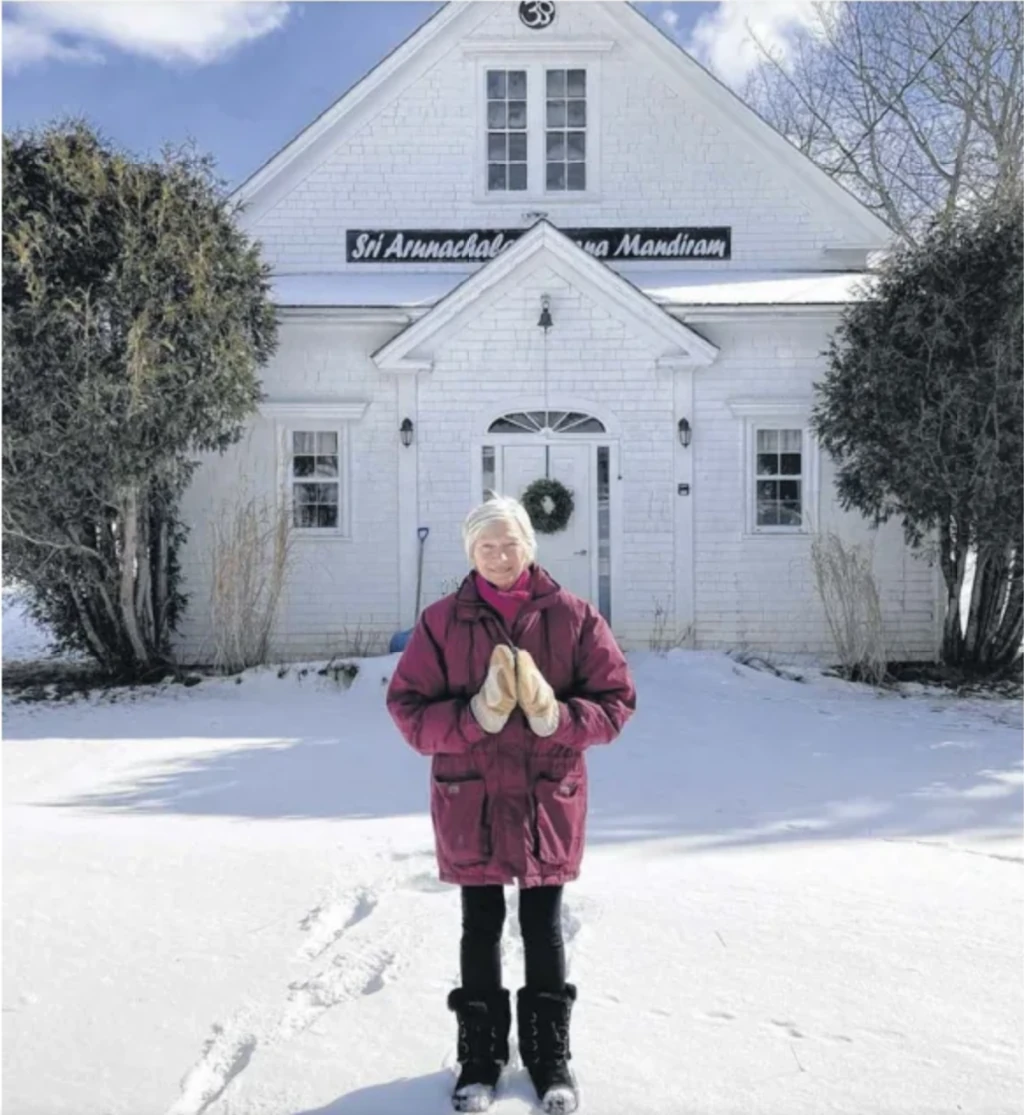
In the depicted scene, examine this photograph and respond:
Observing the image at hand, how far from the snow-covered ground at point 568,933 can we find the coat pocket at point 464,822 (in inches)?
Answer: 26.6

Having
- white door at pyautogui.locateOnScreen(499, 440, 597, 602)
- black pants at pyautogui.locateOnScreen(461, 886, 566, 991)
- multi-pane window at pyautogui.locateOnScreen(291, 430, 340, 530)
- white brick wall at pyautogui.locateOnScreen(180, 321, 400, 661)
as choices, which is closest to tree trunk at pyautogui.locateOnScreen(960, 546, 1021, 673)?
white door at pyautogui.locateOnScreen(499, 440, 597, 602)

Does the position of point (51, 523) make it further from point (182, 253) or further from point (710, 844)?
point (710, 844)

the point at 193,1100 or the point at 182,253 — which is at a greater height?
the point at 182,253

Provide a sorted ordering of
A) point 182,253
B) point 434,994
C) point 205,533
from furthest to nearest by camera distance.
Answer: point 205,533
point 182,253
point 434,994

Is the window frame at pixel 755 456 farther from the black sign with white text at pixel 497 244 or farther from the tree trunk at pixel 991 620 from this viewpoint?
the black sign with white text at pixel 497 244

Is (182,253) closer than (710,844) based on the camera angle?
No

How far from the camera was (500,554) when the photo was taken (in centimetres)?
314

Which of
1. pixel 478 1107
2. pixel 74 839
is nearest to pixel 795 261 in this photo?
pixel 74 839

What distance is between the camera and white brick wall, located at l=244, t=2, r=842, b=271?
13289 millimetres

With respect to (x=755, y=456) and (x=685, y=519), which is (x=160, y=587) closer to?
(x=685, y=519)

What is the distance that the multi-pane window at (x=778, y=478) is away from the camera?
12023 millimetres

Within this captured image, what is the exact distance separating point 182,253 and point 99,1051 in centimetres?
807

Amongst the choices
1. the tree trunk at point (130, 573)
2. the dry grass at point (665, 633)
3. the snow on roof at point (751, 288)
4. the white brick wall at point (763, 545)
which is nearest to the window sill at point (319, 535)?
the tree trunk at point (130, 573)

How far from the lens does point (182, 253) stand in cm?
985
